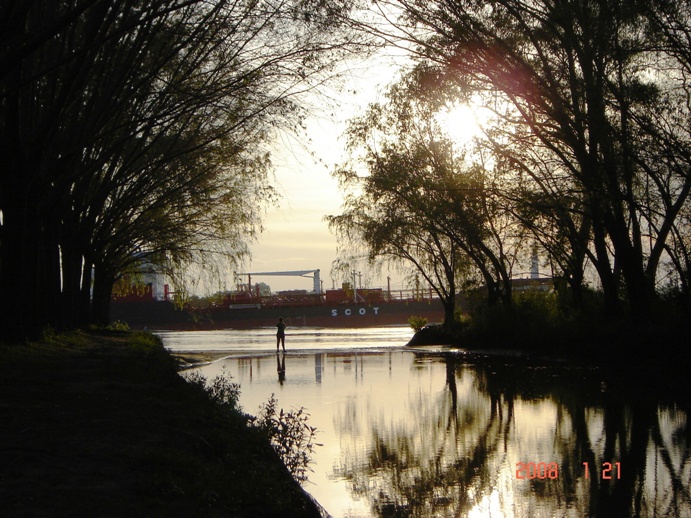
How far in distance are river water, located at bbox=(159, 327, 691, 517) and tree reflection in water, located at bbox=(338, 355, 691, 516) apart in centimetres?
2

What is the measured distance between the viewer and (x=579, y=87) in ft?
65.6

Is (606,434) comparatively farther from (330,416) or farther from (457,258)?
(457,258)

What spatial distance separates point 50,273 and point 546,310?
669 inches

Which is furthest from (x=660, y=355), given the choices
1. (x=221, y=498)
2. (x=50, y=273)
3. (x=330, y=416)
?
(x=221, y=498)

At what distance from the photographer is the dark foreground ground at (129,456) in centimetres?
566

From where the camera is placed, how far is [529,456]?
10.8 metres

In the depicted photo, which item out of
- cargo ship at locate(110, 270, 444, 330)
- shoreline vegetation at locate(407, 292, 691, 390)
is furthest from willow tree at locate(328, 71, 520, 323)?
cargo ship at locate(110, 270, 444, 330)

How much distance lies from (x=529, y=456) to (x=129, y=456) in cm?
549

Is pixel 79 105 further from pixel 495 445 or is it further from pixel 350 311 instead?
pixel 350 311

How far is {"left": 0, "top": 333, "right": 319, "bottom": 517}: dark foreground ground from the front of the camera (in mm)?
5660

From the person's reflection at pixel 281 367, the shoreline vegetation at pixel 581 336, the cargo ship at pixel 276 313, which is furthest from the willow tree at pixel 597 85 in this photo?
the cargo ship at pixel 276 313

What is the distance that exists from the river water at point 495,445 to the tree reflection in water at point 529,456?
0.05 feet
